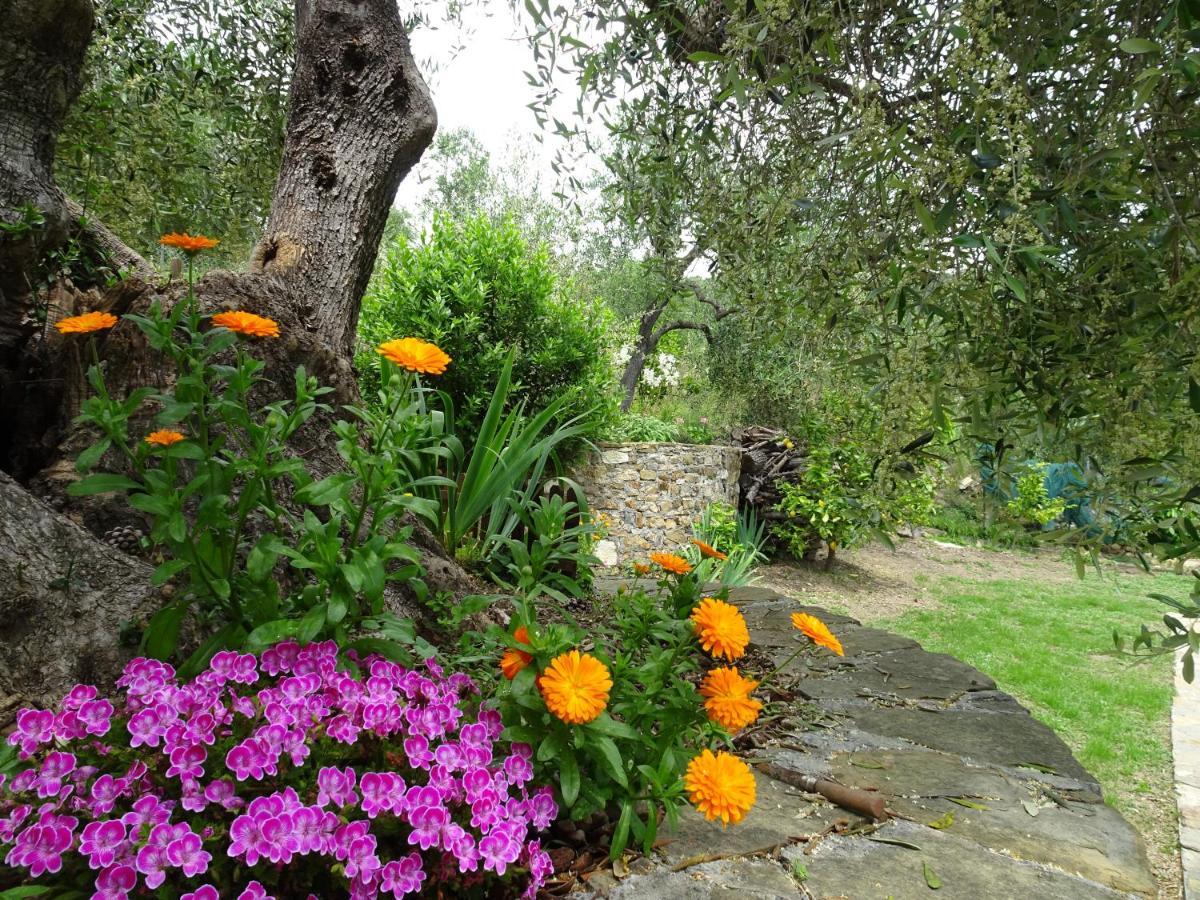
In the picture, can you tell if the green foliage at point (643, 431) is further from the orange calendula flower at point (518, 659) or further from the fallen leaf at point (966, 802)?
the orange calendula flower at point (518, 659)

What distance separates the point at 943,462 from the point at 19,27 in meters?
3.04

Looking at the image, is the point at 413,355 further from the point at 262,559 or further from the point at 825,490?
the point at 825,490

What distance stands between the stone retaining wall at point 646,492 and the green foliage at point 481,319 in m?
1.13

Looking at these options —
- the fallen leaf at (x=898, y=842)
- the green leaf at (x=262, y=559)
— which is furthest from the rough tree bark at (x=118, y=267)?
the fallen leaf at (x=898, y=842)

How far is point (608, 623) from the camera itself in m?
2.71

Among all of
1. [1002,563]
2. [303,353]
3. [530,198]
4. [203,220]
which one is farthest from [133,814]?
[530,198]

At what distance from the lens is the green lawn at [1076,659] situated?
4383mm

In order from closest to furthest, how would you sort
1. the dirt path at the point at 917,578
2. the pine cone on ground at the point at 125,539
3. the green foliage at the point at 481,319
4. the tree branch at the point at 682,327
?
1. the pine cone on ground at the point at 125,539
2. the dirt path at the point at 917,578
3. the green foliage at the point at 481,319
4. the tree branch at the point at 682,327

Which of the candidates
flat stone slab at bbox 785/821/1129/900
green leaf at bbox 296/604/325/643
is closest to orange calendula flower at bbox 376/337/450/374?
green leaf at bbox 296/604/325/643

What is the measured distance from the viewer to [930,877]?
1.46m

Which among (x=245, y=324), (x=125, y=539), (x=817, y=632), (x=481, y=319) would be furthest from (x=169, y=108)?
(x=817, y=632)

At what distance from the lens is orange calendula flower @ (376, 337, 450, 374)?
1.51 meters

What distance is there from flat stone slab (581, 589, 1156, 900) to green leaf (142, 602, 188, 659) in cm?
98

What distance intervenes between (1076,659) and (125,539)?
23.4 ft
